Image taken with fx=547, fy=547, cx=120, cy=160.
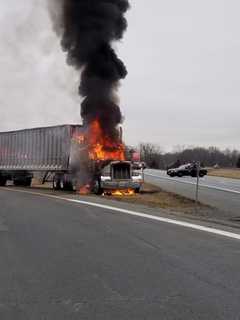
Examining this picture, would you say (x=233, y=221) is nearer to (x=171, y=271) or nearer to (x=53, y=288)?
(x=171, y=271)

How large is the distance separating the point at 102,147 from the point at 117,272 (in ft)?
60.5

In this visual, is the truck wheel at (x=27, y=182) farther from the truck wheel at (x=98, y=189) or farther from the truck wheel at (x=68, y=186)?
the truck wheel at (x=98, y=189)

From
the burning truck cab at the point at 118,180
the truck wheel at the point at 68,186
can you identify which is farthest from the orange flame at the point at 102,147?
the truck wheel at the point at 68,186

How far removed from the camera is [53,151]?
29078 millimetres

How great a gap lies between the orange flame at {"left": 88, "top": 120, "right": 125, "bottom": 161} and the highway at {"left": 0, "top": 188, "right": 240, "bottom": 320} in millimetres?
12788

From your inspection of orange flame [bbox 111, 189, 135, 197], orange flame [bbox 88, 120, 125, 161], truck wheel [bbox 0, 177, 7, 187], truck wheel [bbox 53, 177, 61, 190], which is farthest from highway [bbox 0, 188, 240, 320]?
truck wheel [bbox 0, 177, 7, 187]

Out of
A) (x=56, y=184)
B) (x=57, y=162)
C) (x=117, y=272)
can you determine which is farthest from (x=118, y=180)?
(x=117, y=272)

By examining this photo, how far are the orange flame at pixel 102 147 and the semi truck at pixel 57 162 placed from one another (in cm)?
37

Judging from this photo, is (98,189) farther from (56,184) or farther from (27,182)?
(27,182)

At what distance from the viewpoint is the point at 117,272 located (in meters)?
7.14

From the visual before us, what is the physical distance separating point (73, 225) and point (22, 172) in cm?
2250

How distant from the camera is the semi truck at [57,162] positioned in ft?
81.4

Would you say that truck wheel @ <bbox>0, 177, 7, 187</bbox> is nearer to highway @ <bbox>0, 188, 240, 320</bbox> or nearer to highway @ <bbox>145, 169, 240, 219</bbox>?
highway @ <bbox>145, 169, 240, 219</bbox>

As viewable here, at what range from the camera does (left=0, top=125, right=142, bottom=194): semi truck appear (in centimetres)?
2481
